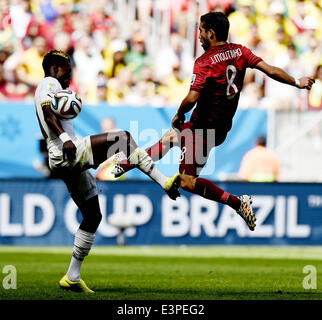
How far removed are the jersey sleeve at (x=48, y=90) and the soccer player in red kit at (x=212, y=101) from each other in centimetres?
109

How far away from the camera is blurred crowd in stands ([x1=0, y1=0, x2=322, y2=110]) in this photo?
17.5m

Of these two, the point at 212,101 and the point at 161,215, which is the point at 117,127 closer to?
the point at 161,215

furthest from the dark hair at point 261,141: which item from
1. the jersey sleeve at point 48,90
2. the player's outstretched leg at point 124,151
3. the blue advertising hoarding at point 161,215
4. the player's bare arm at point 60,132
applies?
the player's bare arm at point 60,132

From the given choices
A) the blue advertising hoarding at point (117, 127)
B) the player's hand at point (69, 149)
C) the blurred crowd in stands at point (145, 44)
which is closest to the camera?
the player's hand at point (69, 149)

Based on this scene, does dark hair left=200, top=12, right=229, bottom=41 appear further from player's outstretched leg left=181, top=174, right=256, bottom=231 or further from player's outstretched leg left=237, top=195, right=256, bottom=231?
player's outstretched leg left=237, top=195, right=256, bottom=231

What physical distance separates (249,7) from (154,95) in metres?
3.63

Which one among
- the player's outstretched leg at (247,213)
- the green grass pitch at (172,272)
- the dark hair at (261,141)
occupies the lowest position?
the green grass pitch at (172,272)

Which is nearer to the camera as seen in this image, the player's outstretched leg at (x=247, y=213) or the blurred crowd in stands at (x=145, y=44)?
the player's outstretched leg at (x=247, y=213)

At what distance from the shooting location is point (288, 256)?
1458 cm

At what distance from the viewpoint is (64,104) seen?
840 cm

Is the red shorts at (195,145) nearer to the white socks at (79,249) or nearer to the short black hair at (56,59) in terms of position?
the white socks at (79,249)

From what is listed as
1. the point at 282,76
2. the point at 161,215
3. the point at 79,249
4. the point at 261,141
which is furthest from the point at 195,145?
the point at 261,141

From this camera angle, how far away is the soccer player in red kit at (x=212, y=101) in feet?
29.2
